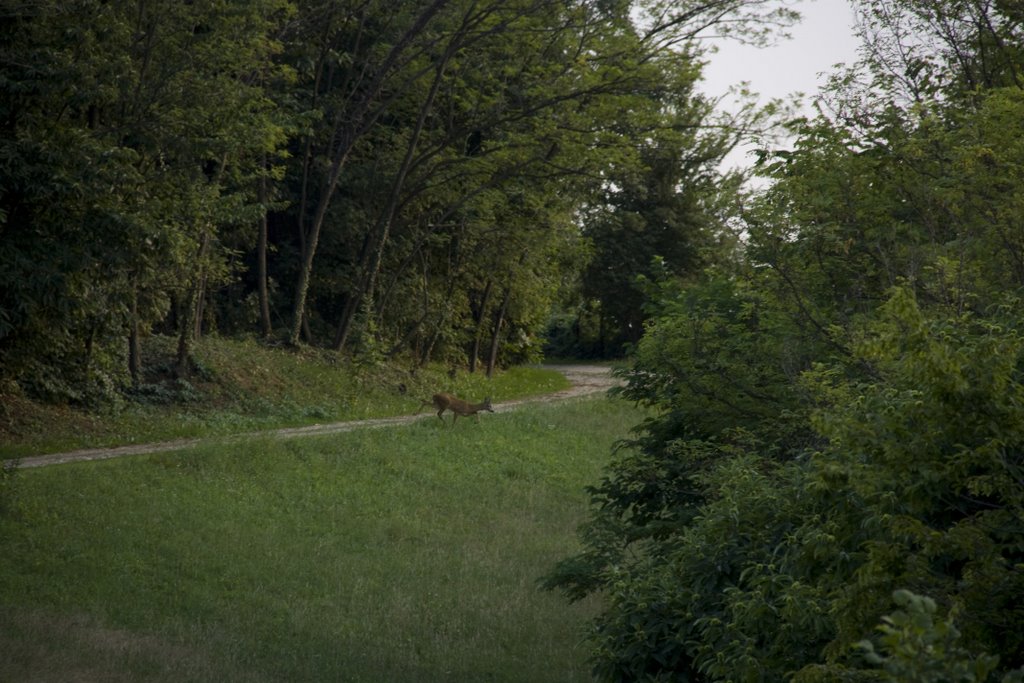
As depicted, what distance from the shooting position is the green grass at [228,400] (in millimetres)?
19984

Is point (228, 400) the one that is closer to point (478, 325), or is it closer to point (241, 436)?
A: point (241, 436)

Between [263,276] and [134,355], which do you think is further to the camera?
[263,276]

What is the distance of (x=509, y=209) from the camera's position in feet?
115

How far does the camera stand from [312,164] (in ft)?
100

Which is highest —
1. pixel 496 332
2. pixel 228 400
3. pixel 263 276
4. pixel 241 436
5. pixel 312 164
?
pixel 312 164

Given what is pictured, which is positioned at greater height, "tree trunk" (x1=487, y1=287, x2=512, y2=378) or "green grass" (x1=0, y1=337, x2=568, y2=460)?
"tree trunk" (x1=487, y1=287, x2=512, y2=378)

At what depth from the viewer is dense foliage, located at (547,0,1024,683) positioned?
487 cm

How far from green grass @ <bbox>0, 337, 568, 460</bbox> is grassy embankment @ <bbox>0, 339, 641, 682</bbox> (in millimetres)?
1782

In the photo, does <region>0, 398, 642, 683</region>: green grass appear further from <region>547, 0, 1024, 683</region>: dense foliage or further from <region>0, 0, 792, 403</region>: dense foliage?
<region>0, 0, 792, 403</region>: dense foliage

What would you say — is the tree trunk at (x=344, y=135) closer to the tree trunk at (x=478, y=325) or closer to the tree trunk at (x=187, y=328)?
the tree trunk at (x=187, y=328)

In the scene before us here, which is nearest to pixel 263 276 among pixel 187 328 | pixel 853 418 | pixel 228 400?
pixel 187 328

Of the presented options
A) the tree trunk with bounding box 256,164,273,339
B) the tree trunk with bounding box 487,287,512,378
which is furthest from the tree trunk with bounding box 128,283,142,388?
the tree trunk with bounding box 487,287,512,378

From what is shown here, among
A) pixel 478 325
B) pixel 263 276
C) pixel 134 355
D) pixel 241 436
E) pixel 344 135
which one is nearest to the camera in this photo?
pixel 241 436

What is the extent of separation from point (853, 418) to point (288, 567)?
38.3 ft
